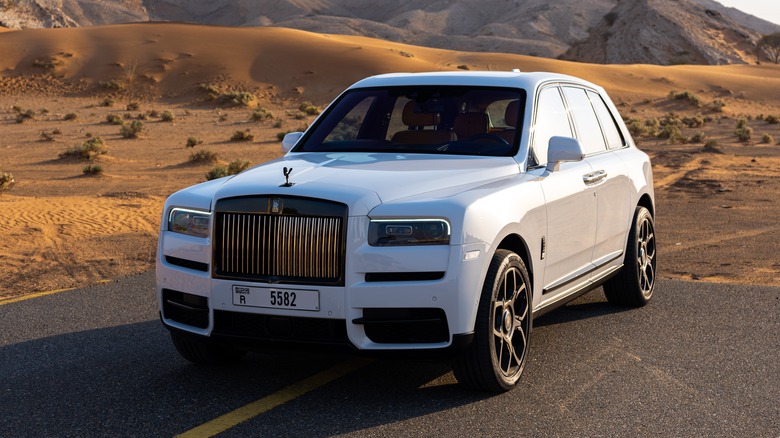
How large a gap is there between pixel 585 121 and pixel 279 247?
3289mm

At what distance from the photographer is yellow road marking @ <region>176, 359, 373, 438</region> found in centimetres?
522

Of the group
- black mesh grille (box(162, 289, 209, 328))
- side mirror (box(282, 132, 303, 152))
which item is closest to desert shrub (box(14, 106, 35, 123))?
side mirror (box(282, 132, 303, 152))

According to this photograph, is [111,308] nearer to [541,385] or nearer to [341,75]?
[541,385]

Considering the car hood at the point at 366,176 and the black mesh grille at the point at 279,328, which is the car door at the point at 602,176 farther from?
the black mesh grille at the point at 279,328

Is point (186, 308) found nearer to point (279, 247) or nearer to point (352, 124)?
point (279, 247)

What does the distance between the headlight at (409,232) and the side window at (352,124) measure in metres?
2.00

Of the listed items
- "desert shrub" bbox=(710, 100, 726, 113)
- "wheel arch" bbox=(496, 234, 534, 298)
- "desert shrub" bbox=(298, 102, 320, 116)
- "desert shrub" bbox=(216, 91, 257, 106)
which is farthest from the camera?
"desert shrub" bbox=(710, 100, 726, 113)

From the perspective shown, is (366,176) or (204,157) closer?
(366,176)

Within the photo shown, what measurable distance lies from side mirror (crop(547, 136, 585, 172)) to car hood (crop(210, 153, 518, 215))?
28 cm

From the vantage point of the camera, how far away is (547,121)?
717cm

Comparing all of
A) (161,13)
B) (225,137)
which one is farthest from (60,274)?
(161,13)

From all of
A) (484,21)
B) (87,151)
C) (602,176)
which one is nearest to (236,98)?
A: (87,151)

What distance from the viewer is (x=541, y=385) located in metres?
6.12

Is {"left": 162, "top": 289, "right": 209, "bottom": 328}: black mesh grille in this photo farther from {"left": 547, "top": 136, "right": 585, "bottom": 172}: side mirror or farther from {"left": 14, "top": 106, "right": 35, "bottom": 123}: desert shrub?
{"left": 14, "top": 106, "right": 35, "bottom": 123}: desert shrub
